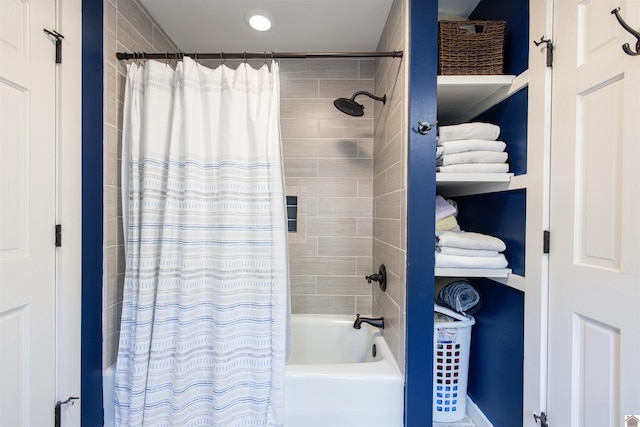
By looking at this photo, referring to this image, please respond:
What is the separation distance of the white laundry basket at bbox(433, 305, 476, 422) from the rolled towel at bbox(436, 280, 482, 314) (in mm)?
46

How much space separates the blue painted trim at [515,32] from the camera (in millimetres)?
1160

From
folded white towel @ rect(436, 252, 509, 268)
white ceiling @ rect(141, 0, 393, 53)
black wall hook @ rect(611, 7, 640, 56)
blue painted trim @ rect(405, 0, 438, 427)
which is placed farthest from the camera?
white ceiling @ rect(141, 0, 393, 53)

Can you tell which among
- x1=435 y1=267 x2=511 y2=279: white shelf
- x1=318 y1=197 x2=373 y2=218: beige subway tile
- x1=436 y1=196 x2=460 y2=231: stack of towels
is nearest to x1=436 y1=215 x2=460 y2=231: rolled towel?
x1=436 y1=196 x2=460 y2=231: stack of towels

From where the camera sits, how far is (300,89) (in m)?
1.90

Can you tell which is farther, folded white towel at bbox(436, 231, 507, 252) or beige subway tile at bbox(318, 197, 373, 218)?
beige subway tile at bbox(318, 197, 373, 218)

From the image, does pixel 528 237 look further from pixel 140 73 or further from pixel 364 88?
pixel 140 73

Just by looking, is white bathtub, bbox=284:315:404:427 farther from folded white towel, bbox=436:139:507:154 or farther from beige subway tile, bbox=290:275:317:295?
folded white towel, bbox=436:139:507:154

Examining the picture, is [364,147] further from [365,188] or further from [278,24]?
[278,24]

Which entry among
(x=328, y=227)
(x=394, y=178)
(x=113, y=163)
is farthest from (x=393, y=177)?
(x=113, y=163)

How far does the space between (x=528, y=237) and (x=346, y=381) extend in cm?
96

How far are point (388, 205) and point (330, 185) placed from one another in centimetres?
56

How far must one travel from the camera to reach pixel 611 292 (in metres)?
0.80

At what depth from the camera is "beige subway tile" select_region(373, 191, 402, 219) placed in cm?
128

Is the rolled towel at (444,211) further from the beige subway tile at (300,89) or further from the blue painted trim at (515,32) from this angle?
the beige subway tile at (300,89)
